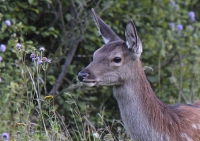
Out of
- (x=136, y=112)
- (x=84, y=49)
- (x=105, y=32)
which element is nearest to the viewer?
(x=136, y=112)

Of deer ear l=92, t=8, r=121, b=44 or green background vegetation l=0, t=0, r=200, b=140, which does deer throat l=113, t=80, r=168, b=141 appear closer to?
deer ear l=92, t=8, r=121, b=44

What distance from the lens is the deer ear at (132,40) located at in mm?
5816

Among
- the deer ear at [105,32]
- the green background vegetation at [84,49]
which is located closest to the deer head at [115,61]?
the deer ear at [105,32]

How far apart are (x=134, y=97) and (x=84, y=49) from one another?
358 centimetres

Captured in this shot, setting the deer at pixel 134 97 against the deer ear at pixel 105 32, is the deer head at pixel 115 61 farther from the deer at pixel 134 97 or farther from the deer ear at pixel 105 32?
the deer ear at pixel 105 32

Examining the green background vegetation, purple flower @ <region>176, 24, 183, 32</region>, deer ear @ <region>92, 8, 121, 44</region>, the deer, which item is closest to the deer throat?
the deer

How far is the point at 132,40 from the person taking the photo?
19.3ft

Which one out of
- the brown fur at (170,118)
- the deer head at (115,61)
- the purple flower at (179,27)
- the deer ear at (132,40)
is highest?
the purple flower at (179,27)

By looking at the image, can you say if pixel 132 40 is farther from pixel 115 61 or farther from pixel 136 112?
pixel 136 112

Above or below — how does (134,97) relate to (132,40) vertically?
below

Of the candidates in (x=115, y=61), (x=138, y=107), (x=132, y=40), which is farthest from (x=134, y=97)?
(x=132, y=40)

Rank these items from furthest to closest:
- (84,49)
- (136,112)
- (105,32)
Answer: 1. (84,49)
2. (105,32)
3. (136,112)

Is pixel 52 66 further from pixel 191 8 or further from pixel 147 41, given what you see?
pixel 191 8

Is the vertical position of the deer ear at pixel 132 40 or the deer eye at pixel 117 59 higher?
the deer ear at pixel 132 40
